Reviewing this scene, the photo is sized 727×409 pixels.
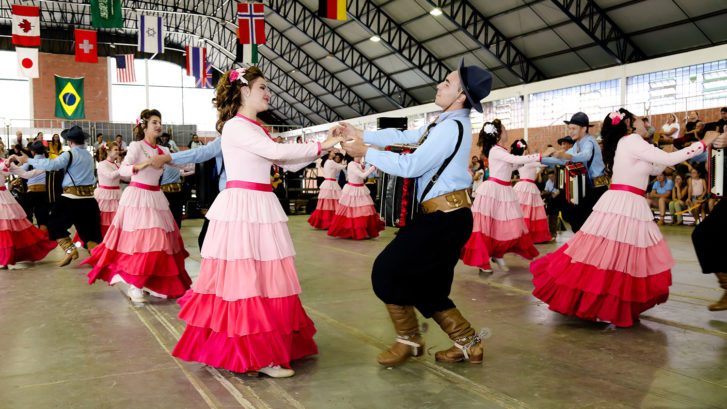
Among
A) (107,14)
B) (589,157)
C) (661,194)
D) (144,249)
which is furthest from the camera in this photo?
(661,194)

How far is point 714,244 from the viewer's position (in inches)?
195

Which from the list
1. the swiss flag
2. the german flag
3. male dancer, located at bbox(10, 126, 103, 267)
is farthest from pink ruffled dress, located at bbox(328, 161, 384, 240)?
the swiss flag

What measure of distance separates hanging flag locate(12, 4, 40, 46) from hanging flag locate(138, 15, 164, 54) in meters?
2.62

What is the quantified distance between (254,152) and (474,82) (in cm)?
143

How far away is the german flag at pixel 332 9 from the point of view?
44.9 ft

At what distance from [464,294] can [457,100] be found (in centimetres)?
287

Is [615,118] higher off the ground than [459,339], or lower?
higher

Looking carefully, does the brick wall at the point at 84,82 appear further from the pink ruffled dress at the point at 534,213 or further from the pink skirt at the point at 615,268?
the pink skirt at the point at 615,268

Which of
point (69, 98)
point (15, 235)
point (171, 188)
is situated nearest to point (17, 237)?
point (15, 235)

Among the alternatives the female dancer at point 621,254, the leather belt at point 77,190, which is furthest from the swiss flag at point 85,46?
the female dancer at point 621,254

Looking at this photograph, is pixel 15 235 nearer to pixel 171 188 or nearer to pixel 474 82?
pixel 171 188

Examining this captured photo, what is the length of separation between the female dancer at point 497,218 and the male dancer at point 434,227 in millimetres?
3532

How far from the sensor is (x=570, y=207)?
7.38m

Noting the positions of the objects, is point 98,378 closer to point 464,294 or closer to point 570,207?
point 464,294
